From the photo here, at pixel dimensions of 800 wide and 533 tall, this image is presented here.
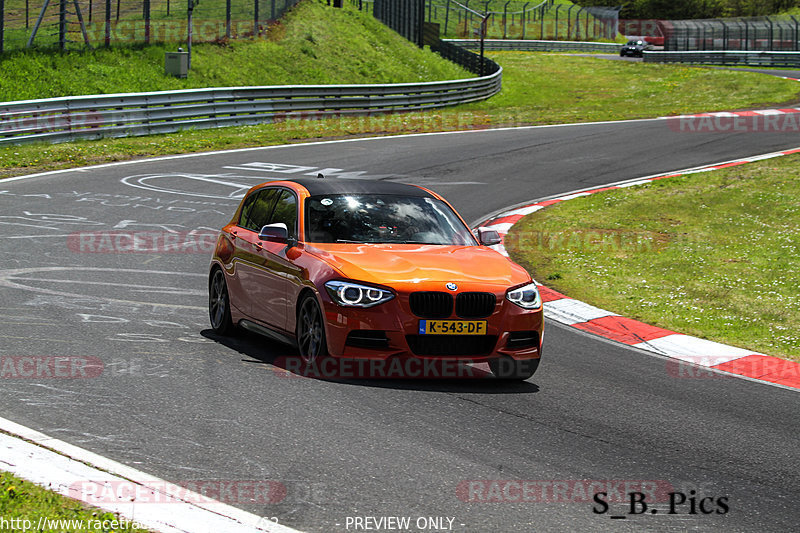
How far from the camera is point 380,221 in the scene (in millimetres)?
8766

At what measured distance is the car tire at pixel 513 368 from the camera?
7863 millimetres

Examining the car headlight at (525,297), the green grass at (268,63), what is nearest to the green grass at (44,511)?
the car headlight at (525,297)

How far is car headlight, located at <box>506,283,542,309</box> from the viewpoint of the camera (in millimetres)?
7788

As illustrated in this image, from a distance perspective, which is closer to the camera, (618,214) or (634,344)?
(634,344)

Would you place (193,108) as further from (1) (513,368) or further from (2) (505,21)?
(2) (505,21)

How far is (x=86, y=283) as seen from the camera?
35.9ft

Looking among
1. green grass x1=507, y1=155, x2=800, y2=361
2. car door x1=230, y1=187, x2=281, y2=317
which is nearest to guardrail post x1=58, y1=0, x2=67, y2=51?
green grass x1=507, y1=155, x2=800, y2=361

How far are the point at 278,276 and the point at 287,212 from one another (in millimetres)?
774

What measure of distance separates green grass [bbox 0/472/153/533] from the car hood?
329 centimetres

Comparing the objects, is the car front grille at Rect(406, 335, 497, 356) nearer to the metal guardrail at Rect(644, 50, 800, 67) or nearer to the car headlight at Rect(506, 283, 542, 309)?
the car headlight at Rect(506, 283, 542, 309)

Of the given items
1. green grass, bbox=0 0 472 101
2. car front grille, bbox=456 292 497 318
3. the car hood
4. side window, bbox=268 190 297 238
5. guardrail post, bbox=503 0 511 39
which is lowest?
car front grille, bbox=456 292 497 318

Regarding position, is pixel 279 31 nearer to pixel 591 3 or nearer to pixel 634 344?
pixel 634 344

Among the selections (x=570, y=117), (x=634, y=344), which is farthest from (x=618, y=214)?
(x=570, y=117)

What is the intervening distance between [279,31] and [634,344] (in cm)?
3536
